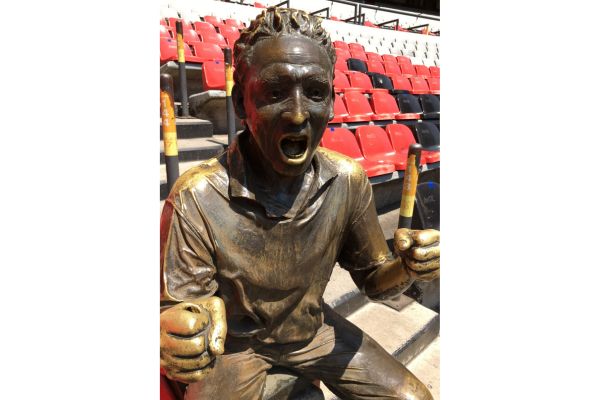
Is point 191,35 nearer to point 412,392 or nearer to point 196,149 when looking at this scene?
point 196,149

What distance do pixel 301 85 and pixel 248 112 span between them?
7.5 inches

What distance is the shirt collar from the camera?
1.23m

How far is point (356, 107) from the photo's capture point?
651 centimetres

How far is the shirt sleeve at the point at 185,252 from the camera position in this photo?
117cm

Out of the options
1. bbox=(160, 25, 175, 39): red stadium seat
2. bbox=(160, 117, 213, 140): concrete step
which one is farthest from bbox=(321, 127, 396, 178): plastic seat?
bbox=(160, 25, 175, 39): red stadium seat

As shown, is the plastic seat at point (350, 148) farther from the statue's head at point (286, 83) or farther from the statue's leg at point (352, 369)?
the statue's head at point (286, 83)

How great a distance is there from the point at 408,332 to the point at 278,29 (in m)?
2.37

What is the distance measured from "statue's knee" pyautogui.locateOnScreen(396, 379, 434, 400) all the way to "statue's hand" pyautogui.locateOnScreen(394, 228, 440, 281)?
463 millimetres

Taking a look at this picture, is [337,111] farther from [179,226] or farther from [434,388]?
[179,226]

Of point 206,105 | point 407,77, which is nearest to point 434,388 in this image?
point 206,105

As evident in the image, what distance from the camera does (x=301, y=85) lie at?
108 centimetres

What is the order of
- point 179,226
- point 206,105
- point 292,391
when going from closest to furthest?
point 179,226, point 292,391, point 206,105

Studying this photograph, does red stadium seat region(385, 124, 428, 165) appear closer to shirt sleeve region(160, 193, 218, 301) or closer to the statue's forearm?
the statue's forearm

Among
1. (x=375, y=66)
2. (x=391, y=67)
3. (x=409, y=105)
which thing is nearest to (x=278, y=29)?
(x=409, y=105)
